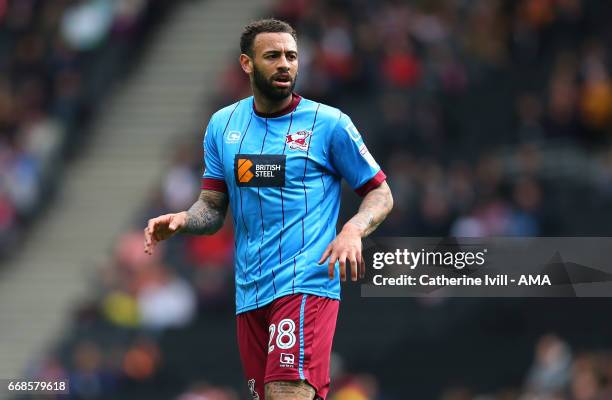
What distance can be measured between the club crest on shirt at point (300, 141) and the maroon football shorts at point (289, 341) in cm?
→ 78

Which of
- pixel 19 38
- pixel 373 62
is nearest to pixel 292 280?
pixel 373 62

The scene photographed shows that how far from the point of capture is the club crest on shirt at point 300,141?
295 inches

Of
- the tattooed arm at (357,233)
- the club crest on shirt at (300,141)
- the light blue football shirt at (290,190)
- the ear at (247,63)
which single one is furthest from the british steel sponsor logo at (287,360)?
the ear at (247,63)

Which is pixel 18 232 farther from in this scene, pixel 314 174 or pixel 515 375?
pixel 314 174

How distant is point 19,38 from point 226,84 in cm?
407

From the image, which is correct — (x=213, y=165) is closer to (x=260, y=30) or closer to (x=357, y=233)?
(x=260, y=30)

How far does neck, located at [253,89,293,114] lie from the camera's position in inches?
300

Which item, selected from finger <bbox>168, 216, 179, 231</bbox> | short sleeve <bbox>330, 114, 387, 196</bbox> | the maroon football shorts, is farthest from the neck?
the maroon football shorts

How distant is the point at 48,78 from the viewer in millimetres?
22188

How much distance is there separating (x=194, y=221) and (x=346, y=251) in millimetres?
1130

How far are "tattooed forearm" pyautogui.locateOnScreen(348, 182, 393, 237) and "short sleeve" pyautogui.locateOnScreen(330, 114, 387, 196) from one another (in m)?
0.06

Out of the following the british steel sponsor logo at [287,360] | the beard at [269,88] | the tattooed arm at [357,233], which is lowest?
the british steel sponsor logo at [287,360]

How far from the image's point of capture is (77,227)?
854 inches

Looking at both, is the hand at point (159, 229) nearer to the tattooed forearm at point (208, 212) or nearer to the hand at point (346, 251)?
the tattooed forearm at point (208, 212)
